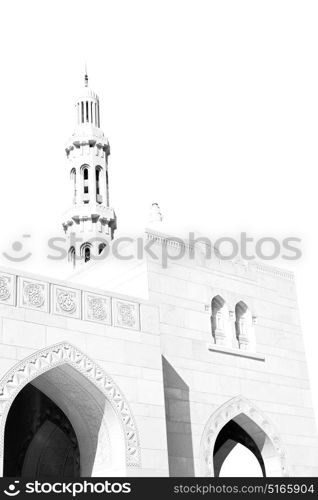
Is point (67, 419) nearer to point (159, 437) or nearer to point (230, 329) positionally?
point (159, 437)

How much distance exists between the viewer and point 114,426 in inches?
441

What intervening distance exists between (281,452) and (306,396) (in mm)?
1616

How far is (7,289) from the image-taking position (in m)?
10.6

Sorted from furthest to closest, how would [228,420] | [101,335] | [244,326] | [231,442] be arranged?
[231,442] < [244,326] < [228,420] < [101,335]

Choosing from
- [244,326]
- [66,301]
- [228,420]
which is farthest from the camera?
[244,326]

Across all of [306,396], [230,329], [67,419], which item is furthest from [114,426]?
[306,396]

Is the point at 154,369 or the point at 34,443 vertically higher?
the point at 154,369

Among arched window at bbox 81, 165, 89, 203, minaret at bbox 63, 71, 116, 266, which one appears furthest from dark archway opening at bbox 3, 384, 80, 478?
arched window at bbox 81, 165, 89, 203

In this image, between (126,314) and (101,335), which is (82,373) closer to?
(101,335)

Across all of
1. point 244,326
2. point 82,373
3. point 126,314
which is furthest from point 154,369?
point 244,326

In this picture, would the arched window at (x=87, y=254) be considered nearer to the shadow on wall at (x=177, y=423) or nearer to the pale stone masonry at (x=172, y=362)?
the pale stone masonry at (x=172, y=362)

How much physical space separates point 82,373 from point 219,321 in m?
4.60

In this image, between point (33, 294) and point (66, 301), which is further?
point (66, 301)

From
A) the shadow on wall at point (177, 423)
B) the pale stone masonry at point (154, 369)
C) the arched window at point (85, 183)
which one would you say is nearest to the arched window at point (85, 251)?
the arched window at point (85, 183)
